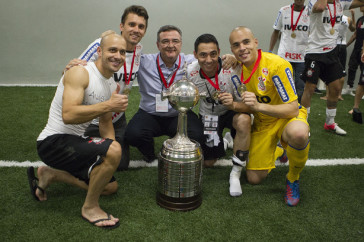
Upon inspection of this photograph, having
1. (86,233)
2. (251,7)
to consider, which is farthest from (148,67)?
(251,7)

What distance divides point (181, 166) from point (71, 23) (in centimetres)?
587

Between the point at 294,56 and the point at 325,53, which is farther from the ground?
the point at 325,53

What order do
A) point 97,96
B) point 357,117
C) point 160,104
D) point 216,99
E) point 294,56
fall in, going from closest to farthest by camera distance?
point 97,96 < point 216,99 < point 160,104 < point 357,117 < point 294,56

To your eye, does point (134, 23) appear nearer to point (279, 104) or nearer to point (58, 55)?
point (279, 104)

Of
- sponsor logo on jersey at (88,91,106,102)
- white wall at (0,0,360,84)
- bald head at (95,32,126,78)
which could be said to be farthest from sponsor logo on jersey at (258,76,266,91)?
white wall at (0,0,360,84)

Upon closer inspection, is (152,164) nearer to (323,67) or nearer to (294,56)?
(323,67)

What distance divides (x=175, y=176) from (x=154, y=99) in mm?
1154

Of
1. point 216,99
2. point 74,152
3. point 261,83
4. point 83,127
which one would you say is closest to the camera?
point 74,152

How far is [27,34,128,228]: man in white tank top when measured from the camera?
7.19 feet

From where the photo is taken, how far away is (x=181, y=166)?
2418 millimetres

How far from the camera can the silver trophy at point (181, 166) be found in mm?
2430

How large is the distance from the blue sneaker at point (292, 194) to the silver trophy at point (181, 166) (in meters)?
0.73

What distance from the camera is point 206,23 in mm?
7570

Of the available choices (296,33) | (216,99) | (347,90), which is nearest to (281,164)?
(216,99)
